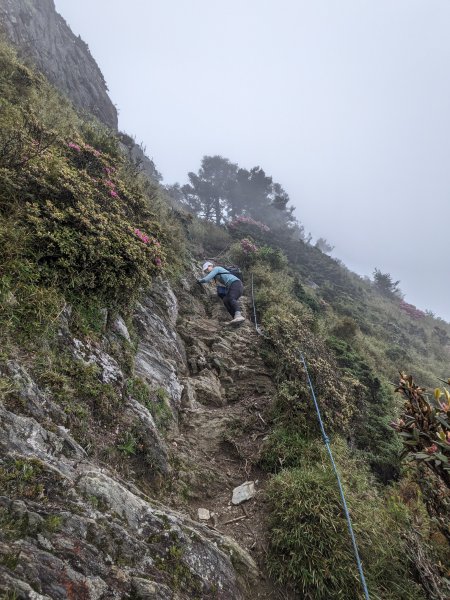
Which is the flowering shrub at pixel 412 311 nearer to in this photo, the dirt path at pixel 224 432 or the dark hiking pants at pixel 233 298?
the dark hiking pants at pixel 233 298

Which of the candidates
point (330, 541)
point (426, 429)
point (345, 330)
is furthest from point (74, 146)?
point (345, 330)

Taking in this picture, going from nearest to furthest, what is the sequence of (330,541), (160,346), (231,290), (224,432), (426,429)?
(426,429), (330,541), (224,432), (160,346), (231,290)

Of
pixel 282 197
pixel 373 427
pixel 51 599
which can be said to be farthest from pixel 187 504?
pixel 282 197

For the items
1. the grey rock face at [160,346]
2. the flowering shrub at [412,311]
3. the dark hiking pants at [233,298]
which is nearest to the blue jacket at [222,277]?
the dark hiking pants at [233,298]

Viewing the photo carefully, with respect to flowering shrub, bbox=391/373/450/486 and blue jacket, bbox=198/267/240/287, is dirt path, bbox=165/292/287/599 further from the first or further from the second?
flowering shrub, bbox=391/373/450/486

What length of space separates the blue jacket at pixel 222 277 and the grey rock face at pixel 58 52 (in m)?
12.6

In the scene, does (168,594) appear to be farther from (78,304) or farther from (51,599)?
(78,304)

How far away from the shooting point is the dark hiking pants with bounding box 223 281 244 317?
28.7 feet

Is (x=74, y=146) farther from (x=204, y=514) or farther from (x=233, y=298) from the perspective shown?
(x=204, y=514)

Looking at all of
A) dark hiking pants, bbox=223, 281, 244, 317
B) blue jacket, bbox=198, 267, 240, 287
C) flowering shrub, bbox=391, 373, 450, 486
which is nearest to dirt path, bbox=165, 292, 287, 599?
dark hiking pants, bbox=223, 281, 244, 317

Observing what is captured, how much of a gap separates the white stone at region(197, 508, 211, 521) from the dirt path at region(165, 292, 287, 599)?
0.04 metres

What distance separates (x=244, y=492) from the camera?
3.91m

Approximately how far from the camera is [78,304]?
386 cm

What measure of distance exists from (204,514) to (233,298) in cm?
579
